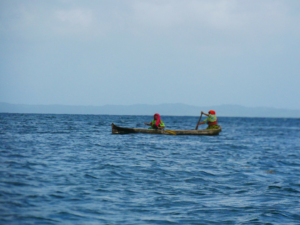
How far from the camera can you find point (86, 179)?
10812 millimetres

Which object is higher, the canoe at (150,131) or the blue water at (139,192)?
the canoe at (150,131)

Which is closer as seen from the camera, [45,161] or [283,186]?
[283,186]

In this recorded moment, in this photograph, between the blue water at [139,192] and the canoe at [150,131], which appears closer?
the blue water at [139,192]

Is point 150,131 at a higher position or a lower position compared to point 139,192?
higher

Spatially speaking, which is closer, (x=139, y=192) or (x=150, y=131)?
(x=139, y=192)

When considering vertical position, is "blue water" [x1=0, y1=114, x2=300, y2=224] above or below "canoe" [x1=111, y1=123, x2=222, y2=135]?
below

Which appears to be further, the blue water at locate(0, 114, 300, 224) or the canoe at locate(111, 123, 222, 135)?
the canoe at locate(111, 123, 222, 135)

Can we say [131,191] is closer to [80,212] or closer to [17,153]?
[80,212]

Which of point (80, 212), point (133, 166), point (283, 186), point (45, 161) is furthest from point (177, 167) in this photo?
point (80, 212)

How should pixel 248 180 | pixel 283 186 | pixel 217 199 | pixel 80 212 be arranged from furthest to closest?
pixel 248 180
pixel 283 186
pixel 217 199
pixel 80 212

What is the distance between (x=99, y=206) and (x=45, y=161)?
702 cm

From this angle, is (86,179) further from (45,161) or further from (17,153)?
(17,153)

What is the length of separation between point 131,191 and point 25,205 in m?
3.32

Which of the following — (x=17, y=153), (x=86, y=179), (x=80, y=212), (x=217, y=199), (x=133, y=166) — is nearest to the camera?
(x=80, y=212)
